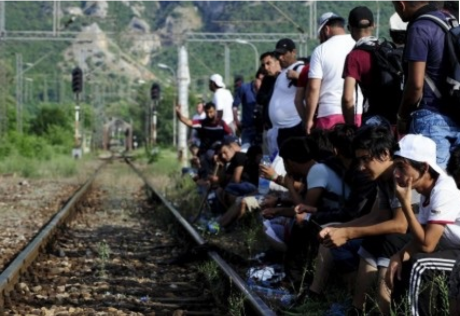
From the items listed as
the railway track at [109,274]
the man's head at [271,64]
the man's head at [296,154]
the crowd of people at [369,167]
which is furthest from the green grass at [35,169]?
the man's head at [296,154]

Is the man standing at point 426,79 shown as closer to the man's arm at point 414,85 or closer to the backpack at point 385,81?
the man's arm at point 414,85

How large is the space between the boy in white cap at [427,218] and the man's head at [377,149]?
472 millimetres

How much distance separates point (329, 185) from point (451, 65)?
1.81 meters

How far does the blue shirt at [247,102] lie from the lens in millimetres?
12076

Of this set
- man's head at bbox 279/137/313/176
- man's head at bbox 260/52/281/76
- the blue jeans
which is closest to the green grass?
man's head at bbox 260/52/281/76

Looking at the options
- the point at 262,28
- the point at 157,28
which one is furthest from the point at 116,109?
the point at 157,28

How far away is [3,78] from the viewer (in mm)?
29641

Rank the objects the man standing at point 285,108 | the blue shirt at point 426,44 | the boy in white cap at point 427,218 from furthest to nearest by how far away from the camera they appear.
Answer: the man standing at point 285,108
the blue shirt at point 426,44
the boy in white cap at point 427,218

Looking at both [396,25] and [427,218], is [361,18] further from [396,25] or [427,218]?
[427,218]

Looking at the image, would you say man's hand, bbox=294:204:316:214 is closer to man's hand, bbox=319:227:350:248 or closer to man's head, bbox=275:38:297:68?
man's hand, bbox=319:227:350:248

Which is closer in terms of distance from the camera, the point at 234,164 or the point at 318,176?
the point at 318,176

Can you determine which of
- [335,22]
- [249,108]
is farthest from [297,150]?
[249,108]

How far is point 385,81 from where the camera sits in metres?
6.28

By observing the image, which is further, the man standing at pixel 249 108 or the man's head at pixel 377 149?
the man standing at pixel 249 108
